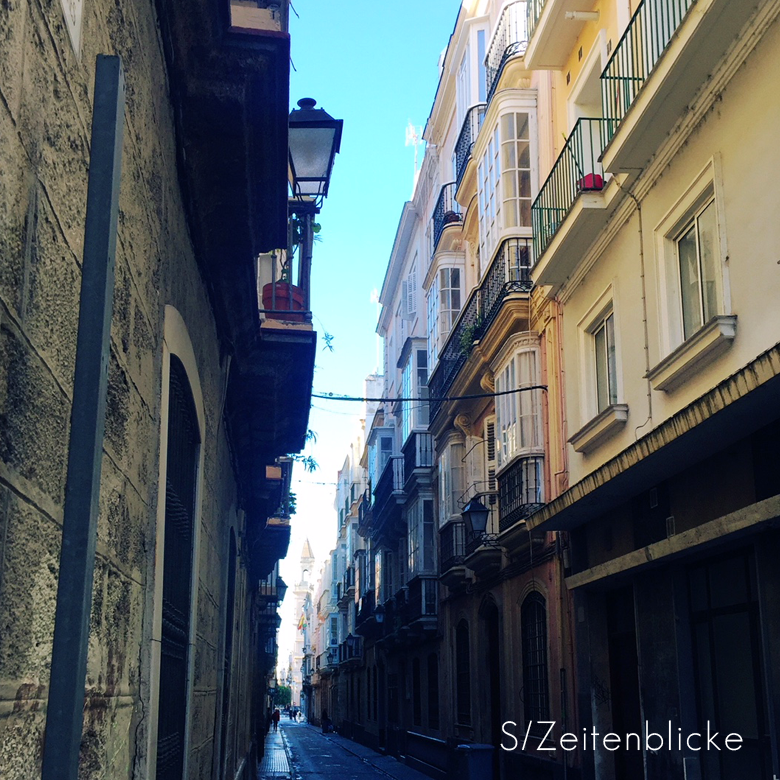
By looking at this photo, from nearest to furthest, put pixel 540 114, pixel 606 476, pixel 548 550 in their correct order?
pixel 606 476
pixel 548 550
pixel 540 114

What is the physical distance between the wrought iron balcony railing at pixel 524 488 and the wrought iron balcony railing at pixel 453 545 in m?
3.91

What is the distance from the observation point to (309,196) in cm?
855

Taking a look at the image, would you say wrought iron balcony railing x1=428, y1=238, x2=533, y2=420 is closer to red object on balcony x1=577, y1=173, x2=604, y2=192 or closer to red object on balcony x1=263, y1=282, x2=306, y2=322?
red object on balcony x1=577, y1=173, x2=604, y2=192

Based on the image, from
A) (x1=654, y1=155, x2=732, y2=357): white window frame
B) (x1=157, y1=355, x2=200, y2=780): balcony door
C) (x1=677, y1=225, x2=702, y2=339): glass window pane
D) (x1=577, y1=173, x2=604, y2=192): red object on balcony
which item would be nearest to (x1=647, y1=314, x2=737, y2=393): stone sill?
(x1=654, y1=155, x2=732, y2=357): white window frame

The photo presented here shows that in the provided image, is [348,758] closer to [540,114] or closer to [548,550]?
[548,550]

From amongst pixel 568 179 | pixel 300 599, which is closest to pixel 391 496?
pixel 568 179

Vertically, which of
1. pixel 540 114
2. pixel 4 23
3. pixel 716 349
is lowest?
pixel 4 23

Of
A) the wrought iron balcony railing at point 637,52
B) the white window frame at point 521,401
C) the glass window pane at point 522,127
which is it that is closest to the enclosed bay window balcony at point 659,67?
the wrought iron balcony railing at point 637,52

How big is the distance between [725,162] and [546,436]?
22.3 feet

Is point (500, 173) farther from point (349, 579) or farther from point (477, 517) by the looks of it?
point (349, 579)

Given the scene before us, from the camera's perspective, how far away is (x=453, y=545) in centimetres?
2044

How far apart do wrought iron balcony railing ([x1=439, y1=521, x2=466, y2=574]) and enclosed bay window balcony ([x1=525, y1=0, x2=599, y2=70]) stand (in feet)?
29.4

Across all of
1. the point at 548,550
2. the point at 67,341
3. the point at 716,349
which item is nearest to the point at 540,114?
the point at 548,550

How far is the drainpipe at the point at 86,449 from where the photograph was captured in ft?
4.62
